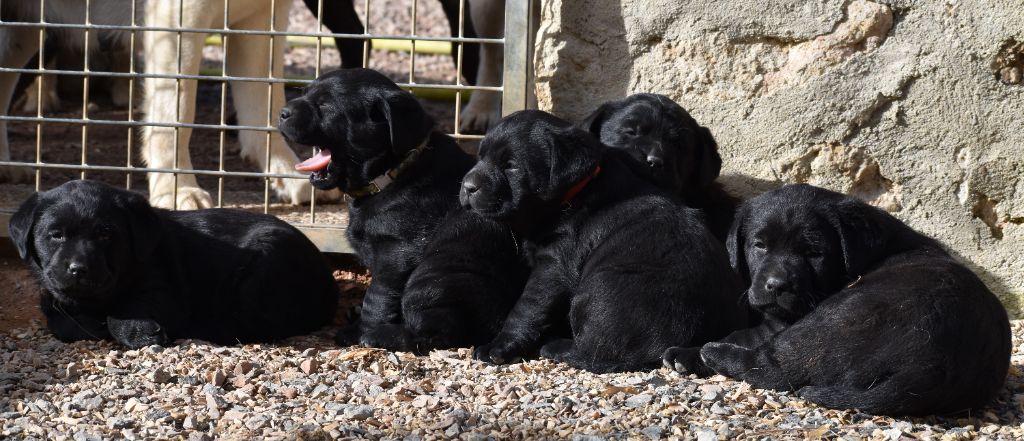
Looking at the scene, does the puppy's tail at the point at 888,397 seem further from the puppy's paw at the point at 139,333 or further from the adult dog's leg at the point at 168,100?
the adult dog's leg at the point at 168,100

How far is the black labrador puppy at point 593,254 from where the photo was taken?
4.36 meters

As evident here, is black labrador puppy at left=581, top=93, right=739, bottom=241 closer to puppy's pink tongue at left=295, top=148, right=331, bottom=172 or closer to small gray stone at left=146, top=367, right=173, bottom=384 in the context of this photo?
puppy's pink tongue at left=295, top=148, right=331, bottom=172

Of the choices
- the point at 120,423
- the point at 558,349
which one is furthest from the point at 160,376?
the point at 558,349

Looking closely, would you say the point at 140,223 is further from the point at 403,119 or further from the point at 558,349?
the point at 558,349

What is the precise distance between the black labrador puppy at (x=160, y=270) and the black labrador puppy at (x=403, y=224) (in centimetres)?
32

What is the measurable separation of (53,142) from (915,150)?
6190 millimetres

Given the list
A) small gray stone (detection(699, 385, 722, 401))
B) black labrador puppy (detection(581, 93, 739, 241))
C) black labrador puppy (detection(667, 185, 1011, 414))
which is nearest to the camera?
black labrador puppy (detection(667, 185, 1011, 414))

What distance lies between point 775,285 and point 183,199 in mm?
3365

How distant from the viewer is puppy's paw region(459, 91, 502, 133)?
909 centimetres

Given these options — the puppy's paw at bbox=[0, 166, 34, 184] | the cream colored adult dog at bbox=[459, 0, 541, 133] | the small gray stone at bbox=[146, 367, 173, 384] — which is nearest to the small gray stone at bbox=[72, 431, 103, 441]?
the small gray stone at bbox=[146, 367, 173, 384]

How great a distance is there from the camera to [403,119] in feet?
15.9

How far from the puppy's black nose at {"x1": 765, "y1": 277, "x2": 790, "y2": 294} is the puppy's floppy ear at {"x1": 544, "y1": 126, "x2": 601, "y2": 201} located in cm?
83

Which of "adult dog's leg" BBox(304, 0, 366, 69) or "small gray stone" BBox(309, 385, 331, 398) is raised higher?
"adult dog's leg" BBox(304, 0, 366, 69)

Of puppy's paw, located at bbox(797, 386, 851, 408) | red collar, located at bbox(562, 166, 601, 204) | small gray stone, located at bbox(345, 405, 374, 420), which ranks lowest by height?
small gray stone, located at bbox(345, 405, 374, 420)
